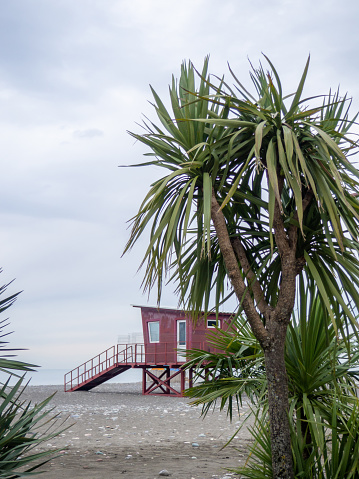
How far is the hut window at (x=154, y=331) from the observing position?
27.2 m

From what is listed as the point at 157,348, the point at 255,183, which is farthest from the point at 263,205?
the point at 157,348

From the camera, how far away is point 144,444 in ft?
37.7

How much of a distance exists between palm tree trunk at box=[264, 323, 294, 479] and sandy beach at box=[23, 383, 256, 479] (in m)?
0.68

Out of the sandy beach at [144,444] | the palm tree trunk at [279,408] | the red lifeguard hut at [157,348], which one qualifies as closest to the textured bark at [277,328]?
the palm tree trunk at [279,408]

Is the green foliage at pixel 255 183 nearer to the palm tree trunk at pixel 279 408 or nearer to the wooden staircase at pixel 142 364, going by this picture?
the palm tree trunk at pixel 279 408

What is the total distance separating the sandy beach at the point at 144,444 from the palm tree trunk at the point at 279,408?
2.24 ft

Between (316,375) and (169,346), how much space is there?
19.8 meters

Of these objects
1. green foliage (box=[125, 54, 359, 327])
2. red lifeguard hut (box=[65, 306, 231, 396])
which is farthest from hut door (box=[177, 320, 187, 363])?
green foliage (box=[125, 54, 359, 327])

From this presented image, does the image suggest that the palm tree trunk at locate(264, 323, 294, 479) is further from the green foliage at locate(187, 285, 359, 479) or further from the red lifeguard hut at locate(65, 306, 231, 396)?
the red lifeguard hut at locate(65, 306, 231, 396)

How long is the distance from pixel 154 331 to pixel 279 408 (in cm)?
2177

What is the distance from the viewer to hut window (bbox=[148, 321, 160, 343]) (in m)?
27.2

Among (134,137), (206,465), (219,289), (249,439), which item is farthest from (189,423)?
(134,137)

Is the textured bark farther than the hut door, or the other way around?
the hut door

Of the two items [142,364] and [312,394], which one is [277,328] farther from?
[142,364]
